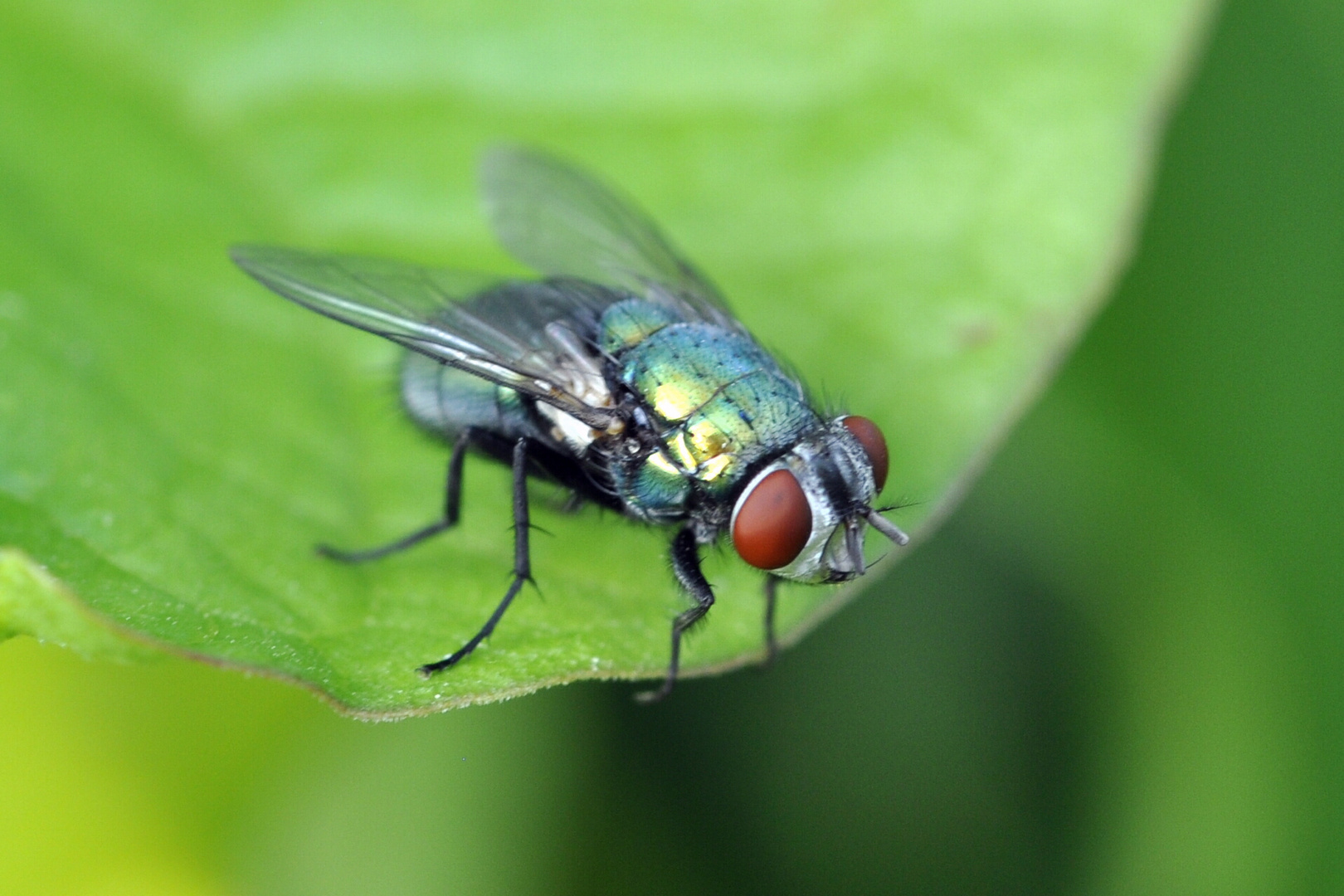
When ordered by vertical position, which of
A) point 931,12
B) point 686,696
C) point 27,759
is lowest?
point 27,759

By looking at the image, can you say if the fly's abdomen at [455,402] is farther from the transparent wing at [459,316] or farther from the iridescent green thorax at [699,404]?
Result: the iridescent green thorax at [699,404]

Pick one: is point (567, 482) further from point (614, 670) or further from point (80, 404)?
point (80, 404)

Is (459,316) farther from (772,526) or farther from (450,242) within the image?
(772,526)

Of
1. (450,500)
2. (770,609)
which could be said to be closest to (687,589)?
(770,609)

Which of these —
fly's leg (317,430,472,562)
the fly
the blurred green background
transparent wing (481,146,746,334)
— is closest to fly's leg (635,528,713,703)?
the fly

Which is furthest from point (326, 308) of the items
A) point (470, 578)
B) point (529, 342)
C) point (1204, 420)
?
point (1204, 420)

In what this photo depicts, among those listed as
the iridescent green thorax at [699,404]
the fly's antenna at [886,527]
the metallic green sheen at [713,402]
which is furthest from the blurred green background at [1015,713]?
the fly's antenna at [886,527]

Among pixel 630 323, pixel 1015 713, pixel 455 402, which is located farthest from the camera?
pixel 1015 713
